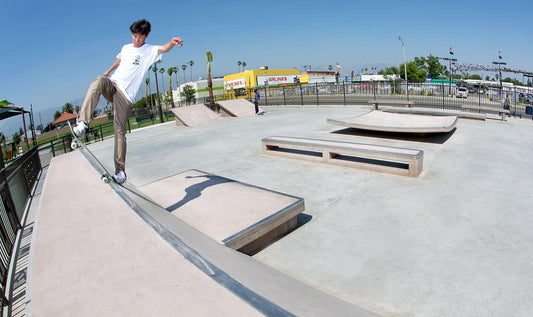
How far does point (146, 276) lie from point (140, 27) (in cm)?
300

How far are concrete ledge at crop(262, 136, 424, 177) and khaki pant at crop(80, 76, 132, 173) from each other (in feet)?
13.9

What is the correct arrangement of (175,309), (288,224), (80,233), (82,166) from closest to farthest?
1. (175,309)
2. (80,233)
3. (288,224)
4. (82,166)

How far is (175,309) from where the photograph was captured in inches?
66.0

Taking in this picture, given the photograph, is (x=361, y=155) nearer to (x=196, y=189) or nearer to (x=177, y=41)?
(x=196, y=189)

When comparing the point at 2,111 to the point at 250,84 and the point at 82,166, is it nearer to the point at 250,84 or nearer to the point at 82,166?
the point at 82,166

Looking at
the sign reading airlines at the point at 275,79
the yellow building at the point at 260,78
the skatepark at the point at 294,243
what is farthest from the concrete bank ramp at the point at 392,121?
the sign reading airlines at the point at 275,79

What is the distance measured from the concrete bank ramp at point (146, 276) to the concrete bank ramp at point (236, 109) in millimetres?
15948

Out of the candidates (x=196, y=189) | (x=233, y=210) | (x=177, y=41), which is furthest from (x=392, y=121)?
(x=177, y=41)

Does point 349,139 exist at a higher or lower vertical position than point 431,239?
higher

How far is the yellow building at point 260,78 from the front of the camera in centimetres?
6350

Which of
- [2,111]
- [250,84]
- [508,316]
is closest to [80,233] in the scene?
[508,316]

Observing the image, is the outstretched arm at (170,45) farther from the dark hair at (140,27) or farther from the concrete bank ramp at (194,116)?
the concrete bank ramp at (194,116)

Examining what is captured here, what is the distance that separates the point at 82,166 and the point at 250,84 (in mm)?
59448

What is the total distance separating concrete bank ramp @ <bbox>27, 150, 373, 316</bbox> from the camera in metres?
1.73
